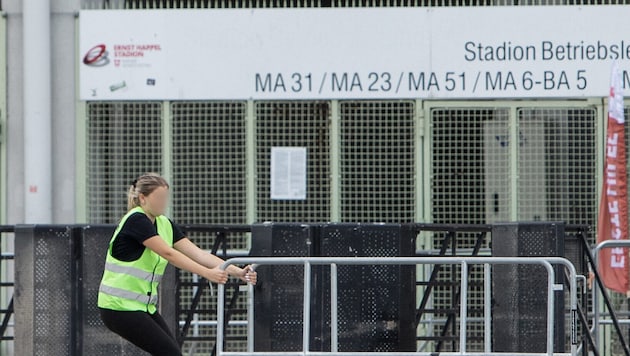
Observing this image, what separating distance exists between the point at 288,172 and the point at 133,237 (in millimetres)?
6142

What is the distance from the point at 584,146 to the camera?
13.8 metres

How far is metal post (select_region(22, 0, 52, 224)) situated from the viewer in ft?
45.1

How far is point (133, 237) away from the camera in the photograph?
7.82 m

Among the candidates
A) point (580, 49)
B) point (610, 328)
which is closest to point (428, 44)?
point (580, 49)

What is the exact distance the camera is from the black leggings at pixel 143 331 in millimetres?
7789

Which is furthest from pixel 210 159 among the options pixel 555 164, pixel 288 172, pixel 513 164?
pixel 555 164

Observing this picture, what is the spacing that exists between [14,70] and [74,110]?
0.82 meters

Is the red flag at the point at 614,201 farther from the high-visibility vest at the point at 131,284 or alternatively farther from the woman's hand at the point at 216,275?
the high-visibility vest at the point at 131,284

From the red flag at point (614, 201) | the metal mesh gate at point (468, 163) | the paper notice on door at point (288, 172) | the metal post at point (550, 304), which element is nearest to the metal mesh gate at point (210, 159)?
the paper notice on door at point (288, 172)

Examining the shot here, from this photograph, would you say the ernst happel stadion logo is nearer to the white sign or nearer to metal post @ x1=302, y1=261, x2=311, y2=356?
the white sign

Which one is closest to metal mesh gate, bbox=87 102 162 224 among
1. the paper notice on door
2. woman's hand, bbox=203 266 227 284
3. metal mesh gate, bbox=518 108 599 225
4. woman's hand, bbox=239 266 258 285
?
the paper notice on door

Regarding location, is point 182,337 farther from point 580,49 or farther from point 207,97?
point 580,49

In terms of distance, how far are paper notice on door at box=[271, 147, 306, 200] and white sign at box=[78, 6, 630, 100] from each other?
0.62 meters

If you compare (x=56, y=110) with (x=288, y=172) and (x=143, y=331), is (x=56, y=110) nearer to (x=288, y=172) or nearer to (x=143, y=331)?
(x=288, y=172)
